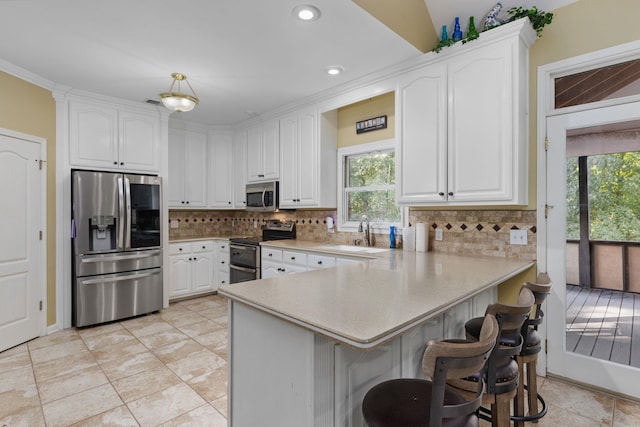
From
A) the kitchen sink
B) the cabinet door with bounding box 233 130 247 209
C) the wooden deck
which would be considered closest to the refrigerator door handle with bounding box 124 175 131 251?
Answer: the cabinet door with bounding box 233 130 247 209

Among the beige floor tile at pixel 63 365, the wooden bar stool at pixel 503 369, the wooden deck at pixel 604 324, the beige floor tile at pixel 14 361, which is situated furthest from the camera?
the beige floor tile at pixel 14 361

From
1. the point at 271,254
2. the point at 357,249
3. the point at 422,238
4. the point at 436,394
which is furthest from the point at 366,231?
the point at 436,394

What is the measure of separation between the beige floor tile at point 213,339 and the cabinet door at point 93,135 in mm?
2251

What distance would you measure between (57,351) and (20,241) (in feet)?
3.68

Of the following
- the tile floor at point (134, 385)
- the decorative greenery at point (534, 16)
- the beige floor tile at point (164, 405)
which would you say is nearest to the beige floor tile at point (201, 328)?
the tile floor at point (134, 385)

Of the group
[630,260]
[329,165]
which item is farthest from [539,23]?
[329,165]

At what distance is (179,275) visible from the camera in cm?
452

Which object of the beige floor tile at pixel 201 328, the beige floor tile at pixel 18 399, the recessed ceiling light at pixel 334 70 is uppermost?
the recessed ceiling light at pixel 334 70

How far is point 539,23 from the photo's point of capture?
95.0 inches

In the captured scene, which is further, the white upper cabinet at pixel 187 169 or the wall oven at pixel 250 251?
the white upper cabinet at pixel 187 169

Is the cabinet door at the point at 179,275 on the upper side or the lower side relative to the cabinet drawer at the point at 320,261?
lower

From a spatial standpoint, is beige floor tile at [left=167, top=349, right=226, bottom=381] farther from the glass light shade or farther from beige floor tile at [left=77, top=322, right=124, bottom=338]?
the glass light shade

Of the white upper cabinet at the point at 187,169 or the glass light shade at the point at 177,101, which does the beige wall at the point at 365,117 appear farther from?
the white upper cabinet at the point at 187,169

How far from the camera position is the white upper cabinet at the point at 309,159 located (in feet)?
12.8
